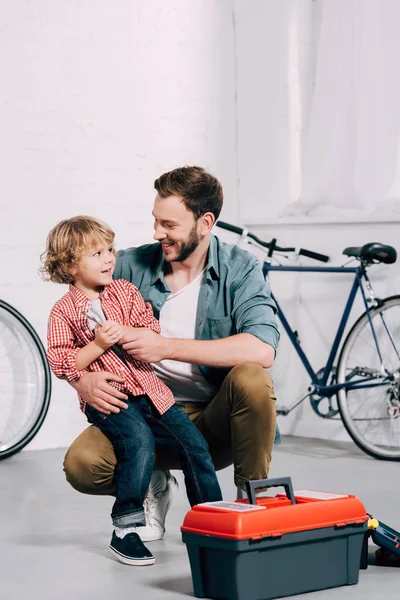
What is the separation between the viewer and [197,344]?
9.16ft

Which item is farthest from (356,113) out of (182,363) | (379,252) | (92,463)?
(92,463)

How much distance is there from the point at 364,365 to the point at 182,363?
189cm

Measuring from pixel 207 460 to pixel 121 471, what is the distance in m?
0.22

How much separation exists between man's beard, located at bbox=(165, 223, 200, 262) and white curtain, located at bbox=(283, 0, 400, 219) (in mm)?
1804

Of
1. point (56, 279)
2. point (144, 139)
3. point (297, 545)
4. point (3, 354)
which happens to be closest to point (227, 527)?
point (297, 545)

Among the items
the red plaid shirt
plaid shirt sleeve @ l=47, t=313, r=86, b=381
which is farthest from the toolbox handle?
plaid shirt sleeve @ l=47, t=313, r=86, b=381

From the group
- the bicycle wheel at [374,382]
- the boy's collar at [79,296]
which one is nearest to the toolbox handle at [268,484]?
the boy's collar at [79,296]

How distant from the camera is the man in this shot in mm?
2766

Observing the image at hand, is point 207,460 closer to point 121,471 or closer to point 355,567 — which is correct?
point 121,471

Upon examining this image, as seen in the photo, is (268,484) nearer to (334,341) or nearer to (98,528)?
(98,528)

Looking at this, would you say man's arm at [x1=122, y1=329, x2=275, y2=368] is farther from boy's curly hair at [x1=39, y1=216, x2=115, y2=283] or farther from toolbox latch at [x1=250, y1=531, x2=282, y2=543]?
toolbox latch at [x1=250, y1=531, x2=282, y2=543]

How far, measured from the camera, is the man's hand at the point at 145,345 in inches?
107

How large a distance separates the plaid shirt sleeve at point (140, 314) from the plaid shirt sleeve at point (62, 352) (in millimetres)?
177

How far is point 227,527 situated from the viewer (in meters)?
2.30
